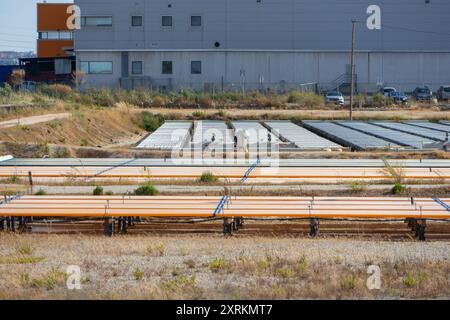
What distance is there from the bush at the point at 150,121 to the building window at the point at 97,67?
20.4 meters

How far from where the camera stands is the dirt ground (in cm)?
923

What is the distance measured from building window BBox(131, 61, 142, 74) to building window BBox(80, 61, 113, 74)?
178cm

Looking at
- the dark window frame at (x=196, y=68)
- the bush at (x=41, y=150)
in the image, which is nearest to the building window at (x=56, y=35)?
the dark window frame at (x=196, y=68)

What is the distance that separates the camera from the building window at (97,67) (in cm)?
6656

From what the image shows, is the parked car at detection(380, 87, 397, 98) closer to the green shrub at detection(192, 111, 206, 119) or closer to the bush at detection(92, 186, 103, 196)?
the green shrub at detection(192, 111, 206, 119)

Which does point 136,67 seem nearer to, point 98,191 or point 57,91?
point 57,91

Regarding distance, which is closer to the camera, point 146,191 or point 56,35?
point 146,191

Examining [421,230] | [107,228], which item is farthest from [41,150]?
[421,230]

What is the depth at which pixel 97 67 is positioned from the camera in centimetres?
6669

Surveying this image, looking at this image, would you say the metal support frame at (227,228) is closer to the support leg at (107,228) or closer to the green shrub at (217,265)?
the support leg at (107,228)

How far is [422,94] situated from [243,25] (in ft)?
50.5

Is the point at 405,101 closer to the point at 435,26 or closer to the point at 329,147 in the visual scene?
the point at 435,26

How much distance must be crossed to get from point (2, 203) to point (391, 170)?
10243 mm

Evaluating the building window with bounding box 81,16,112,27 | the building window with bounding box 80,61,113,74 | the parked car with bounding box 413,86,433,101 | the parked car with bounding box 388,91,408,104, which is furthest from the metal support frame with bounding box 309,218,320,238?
the building window with bounding box 81,16,112,27
